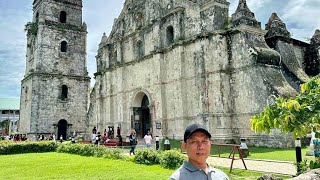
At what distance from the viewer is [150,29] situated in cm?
→ 2433

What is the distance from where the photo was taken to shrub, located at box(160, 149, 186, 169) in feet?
35.6

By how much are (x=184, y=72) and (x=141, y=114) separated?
647 cm

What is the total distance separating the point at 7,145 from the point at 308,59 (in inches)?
873

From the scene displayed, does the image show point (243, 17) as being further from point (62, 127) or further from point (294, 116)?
Result: point (62, 127)

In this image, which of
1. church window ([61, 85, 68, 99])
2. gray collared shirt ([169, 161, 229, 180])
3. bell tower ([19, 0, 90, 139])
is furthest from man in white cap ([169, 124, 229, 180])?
church window ([61, 85, 68, 99])

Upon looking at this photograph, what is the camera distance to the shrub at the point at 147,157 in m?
12.1

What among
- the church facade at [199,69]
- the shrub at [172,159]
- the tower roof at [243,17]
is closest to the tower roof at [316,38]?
the church facade at [199,69]

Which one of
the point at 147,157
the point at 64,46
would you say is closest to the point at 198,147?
the point at 147,157

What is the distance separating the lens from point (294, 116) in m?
4.25

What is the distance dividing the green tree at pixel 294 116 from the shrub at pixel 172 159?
21.6 feet

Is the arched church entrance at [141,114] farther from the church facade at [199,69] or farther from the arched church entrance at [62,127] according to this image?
the arched church entrance at [62,127]

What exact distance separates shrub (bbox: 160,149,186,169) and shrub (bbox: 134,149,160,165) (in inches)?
26.9

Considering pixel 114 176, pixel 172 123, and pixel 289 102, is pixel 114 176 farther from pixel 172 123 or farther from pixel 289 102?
pixel 172 123

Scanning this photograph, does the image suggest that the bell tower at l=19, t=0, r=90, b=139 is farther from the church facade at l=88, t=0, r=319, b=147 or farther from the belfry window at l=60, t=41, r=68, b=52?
the church facade at l=88, t=0, r=319, b=147
